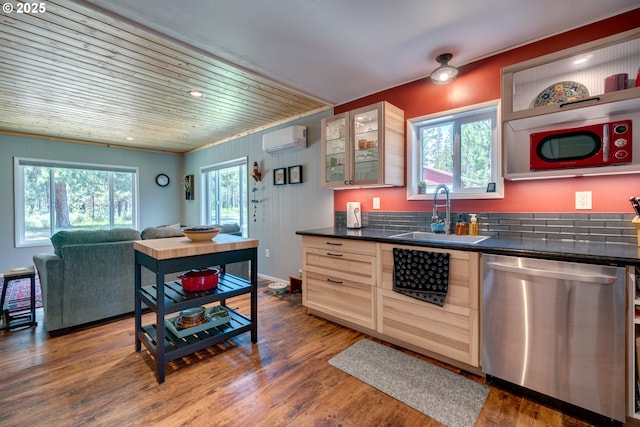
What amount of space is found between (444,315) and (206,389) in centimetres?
161

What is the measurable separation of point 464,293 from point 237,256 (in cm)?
160

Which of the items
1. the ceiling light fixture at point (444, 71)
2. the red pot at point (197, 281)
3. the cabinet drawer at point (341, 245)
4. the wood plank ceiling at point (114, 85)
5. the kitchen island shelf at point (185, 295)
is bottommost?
the kitchen island shelf at point (185, 295)

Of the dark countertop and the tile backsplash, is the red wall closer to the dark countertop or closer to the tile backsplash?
the tile backsplash

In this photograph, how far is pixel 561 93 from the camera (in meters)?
1.81

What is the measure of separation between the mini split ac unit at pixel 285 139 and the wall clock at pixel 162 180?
134 inches

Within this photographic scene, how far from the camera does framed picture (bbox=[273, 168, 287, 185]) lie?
13.1ft

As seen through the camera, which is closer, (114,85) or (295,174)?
(114,85)

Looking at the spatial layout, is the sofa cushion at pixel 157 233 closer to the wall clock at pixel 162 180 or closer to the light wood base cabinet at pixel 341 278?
the light wood base cabinet at pixel 341 278

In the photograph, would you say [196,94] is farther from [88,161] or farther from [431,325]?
[88,161]

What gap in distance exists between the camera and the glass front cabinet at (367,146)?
2.59m

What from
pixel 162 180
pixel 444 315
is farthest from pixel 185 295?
pixel 162 180

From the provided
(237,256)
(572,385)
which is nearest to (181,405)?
(237,256)

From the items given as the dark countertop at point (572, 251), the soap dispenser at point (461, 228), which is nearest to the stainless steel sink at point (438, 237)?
the soap dispenser at point (461, 228)

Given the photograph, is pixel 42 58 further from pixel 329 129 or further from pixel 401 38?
pixel 401 38
